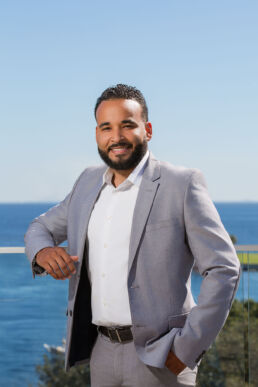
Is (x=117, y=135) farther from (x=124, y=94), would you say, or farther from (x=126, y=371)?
(x=126, y=371)

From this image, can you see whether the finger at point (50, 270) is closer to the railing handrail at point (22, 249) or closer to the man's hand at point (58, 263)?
the man's hand at point (58, 263)

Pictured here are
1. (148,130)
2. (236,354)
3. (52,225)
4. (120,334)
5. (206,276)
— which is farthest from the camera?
(236,354)

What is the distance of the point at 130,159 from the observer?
6.42 ft

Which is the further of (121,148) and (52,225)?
(52,225)

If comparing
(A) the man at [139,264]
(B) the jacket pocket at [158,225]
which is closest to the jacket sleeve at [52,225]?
(A) the man at [139,264]

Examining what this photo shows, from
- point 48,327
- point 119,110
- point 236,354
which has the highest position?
point 119,110

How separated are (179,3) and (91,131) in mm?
16859

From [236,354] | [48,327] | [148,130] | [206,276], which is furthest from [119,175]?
[236,354]

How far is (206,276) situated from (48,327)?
4.59 ft

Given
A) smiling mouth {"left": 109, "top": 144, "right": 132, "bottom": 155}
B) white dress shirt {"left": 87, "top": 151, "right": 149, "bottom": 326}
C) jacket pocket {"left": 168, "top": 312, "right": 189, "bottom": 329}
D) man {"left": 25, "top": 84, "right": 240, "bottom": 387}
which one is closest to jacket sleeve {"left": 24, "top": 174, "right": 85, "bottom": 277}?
man {"left": 25, "top": 84, "right": 240, "bottom": 387}

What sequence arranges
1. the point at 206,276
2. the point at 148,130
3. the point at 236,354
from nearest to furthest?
the point at 206,276, the point at 148,130, the point at 236,354

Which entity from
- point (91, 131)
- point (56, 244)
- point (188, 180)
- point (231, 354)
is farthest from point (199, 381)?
point (91, 131)

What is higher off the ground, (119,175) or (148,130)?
(148,130)

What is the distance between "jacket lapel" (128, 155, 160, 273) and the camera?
1.87 meters
